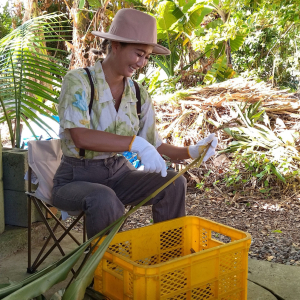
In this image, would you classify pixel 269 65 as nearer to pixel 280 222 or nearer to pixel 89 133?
pixel 280 222

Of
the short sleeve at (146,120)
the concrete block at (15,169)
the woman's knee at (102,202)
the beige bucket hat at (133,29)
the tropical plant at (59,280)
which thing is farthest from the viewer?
the concrete block at (15,169)

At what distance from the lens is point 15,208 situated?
316 cm

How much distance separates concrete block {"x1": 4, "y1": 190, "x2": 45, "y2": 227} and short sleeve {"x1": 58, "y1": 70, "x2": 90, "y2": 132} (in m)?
1.08

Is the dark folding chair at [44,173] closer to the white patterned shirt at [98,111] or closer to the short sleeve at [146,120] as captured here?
the white patterned shirt at [98,111]

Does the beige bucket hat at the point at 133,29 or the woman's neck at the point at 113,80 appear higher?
the beige bucket hat at the point at 133,29

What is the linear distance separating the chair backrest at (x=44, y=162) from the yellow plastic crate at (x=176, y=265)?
2.11ft

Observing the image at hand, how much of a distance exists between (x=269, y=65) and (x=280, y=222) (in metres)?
8.75

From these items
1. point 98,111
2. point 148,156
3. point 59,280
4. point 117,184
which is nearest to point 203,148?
point 148,156

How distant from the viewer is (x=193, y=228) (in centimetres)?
241

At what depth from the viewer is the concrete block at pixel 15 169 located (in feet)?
10.1

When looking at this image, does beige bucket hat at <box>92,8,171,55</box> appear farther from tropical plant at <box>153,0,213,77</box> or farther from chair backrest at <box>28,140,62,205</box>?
tropical plant at <box>153,0,213,77</box>

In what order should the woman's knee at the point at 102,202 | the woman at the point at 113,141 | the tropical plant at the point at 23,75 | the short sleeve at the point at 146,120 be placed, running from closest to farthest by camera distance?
the woman's knee at the point at 102,202
the woman at the point at 113,141
the short sleeve at the point at 146,120
the tropical plant at the point at 23,75

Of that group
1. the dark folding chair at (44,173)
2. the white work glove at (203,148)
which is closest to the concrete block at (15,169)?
the dark folding chair at (44,173)

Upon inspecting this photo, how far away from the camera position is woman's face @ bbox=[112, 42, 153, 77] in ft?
7.72
